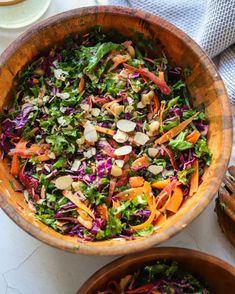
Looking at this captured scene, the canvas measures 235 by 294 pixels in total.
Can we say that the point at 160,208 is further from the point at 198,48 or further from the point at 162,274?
the point at 198,48

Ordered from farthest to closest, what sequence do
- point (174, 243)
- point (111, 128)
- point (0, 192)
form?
point (174, 243)
point (111, 128)
point (0, 192)

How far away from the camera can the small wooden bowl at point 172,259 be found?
1.47 m

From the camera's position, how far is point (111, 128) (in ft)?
4.99

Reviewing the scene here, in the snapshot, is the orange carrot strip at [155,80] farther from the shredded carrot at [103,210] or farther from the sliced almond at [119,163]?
the shredded carrot at [103,210]

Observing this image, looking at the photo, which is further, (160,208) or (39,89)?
(39,89)

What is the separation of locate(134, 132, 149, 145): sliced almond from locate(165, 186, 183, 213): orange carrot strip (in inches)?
5.8

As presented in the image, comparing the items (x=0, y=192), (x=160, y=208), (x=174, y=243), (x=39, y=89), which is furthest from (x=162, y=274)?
(x=39, y=89)

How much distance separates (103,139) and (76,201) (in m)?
0.18

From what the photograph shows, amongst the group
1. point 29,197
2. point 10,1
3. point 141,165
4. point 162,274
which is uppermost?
point 10,1

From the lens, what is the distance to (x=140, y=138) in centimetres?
150

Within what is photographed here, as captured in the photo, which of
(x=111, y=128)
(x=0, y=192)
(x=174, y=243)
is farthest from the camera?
(x=174, y=243)

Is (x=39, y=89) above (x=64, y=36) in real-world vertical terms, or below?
below

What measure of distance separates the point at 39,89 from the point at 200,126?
0.45 metres

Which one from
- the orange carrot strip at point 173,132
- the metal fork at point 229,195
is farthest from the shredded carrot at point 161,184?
the metal fork at point 229,195
